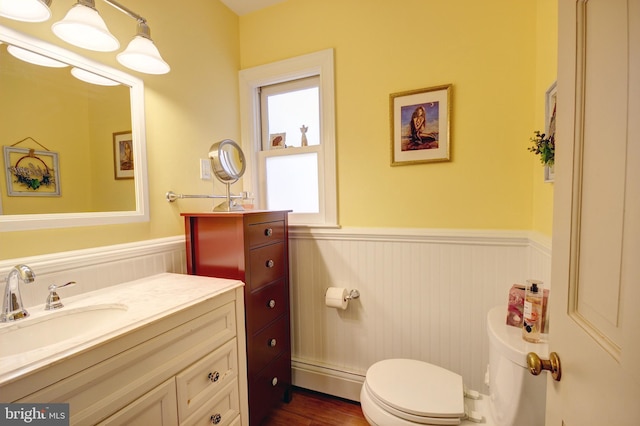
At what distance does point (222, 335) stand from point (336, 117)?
133 centimetres

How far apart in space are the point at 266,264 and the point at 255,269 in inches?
3.8

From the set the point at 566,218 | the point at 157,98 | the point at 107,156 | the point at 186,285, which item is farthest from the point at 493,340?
the point at 157,98

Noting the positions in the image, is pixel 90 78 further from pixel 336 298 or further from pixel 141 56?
pixel 336 298

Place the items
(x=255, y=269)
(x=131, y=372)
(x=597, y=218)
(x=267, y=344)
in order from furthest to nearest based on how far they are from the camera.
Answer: (x=267, y=344) < (x=255, y=269) < (x=131, y=372) < (x=597, y=218)

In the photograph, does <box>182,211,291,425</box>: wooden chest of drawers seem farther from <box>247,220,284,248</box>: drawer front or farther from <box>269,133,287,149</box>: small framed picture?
<box>269,133,287,149</box>: small framed picture

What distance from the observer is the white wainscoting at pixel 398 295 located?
1.39 m

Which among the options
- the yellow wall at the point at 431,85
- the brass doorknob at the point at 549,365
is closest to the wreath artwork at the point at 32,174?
the yellow wall at the point at 431,85

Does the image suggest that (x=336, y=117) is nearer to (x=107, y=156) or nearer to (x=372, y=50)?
(x=372, y=50)

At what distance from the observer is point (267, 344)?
1.41m

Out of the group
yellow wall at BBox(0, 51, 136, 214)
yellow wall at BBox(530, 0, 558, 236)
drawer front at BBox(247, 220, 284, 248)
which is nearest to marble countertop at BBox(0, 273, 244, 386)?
drawer front at BBox(247, 220, 284, 248)

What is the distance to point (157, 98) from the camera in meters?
1.35

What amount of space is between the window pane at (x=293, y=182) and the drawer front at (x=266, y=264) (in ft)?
1.26

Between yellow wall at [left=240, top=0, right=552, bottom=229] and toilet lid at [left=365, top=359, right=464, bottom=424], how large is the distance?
72 centimetres

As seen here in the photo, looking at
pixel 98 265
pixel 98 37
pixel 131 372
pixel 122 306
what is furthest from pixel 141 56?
pixel 131 372
